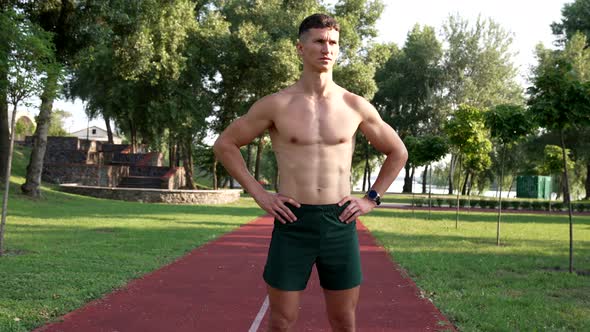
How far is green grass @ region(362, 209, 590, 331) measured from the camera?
255 inches

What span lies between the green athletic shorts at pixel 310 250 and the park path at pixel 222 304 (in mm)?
2827

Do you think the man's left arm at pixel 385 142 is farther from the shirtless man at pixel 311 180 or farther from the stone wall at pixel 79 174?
the stone wall at pixel 79 174

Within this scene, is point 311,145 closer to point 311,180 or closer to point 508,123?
point 311,180

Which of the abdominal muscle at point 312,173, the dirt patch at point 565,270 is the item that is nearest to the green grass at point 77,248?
the abdominal muscle at point 312,173

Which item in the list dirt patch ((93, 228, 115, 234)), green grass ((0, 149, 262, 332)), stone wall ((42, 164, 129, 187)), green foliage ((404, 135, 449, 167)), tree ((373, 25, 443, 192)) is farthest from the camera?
tree ((373, 25, 443, 192))

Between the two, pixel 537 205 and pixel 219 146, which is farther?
pixel 537 205

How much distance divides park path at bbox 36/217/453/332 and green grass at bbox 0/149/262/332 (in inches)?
14.6

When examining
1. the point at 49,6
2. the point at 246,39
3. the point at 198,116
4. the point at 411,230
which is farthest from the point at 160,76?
the point at 411,230

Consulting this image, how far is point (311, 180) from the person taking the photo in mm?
3129

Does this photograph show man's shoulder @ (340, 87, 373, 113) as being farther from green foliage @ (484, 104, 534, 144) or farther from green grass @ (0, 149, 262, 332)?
green foliage @ (484, 104, 534, 144)

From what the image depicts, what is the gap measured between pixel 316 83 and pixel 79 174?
101 ft

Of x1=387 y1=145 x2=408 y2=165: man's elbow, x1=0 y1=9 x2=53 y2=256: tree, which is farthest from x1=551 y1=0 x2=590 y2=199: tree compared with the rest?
x1=387 y1=145 x2=408 y2=165: man's elbow

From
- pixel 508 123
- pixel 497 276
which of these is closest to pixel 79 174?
pixel 508 123

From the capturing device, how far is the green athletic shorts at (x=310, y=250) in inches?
121
